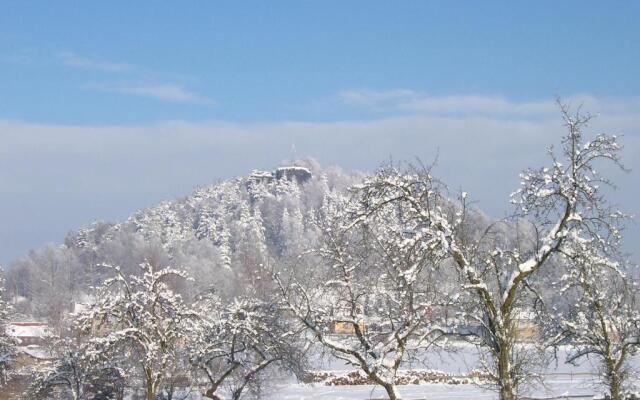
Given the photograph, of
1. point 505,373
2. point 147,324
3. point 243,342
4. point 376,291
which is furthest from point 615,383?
point 147,324

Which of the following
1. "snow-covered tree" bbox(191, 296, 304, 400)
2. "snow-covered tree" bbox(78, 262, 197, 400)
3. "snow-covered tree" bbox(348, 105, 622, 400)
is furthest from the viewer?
"snow-covered tree" bbox(191, 296, 304, 400)

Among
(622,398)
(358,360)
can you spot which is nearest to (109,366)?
(358,360)

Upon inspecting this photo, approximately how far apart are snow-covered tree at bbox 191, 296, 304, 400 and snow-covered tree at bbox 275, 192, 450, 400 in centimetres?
287

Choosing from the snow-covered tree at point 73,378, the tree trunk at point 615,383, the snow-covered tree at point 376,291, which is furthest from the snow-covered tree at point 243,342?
the tree trunk at point 615,383

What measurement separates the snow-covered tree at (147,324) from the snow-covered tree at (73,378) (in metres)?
3.48

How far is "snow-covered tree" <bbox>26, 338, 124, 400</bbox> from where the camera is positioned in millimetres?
31531

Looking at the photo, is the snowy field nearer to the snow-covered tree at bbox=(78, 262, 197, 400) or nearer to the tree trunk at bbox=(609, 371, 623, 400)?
the snow-covered tree at bbox=(78, 262, 197, 400)

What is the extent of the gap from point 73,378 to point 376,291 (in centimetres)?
1746

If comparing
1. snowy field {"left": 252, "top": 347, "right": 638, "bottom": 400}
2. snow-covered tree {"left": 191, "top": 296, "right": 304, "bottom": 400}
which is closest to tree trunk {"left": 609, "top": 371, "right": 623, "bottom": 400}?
snow-covered tree {"left": 191, "top": 296, "right": 304, "bottom": 400}

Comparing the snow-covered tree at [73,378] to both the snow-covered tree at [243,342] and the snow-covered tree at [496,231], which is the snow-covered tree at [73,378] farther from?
the snow-covered tree at [496,231]

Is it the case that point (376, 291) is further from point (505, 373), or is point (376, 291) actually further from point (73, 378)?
point (73, 378)

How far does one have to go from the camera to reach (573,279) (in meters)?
19.1

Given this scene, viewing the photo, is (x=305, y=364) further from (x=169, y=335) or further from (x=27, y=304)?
(x=27, y=304)

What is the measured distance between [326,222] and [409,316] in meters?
5.38
